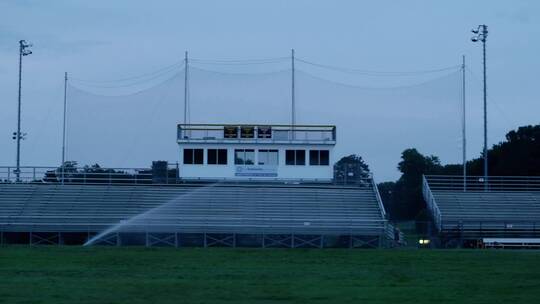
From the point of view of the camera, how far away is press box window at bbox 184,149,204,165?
162ft

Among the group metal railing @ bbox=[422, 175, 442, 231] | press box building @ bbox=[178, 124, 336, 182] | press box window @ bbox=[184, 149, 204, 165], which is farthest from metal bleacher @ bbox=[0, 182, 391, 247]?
metal railing @ bbox=[422, 175, 442, 231]

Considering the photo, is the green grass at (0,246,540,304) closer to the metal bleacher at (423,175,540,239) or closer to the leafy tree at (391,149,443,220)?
the metal bleacher at (423,175,540,239)

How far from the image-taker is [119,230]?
39.2 metres

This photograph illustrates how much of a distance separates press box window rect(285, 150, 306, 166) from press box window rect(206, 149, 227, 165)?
10.9 ft

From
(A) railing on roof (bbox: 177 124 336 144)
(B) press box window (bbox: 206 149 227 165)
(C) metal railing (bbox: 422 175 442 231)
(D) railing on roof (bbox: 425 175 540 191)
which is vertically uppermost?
(A) railing on roof (bbox: 177 124 336 144)

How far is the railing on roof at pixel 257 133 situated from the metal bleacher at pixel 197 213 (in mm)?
2482

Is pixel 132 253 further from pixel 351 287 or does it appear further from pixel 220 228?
pixel 351 287

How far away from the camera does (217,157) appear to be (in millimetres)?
49375

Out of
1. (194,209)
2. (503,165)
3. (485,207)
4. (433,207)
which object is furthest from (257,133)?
(503,165)

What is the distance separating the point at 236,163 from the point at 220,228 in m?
9.82

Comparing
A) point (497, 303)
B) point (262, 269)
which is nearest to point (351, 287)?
point (497, 303)

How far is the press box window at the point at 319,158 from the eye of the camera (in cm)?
4941

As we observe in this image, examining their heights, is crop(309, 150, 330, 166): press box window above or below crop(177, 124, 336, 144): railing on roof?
below

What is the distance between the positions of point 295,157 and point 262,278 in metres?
28.6
